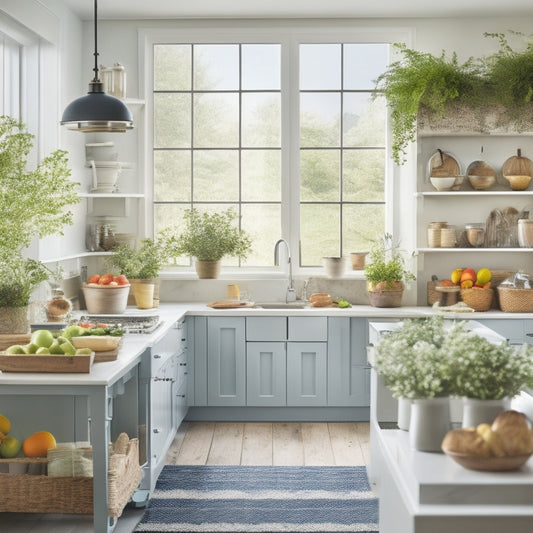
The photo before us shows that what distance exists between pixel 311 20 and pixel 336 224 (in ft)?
5.02

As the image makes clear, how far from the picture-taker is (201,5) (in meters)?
5.77

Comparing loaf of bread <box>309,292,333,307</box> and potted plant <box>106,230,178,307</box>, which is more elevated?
potted plant <box>106,230,178,307</box>

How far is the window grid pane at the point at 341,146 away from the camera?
20.5ft

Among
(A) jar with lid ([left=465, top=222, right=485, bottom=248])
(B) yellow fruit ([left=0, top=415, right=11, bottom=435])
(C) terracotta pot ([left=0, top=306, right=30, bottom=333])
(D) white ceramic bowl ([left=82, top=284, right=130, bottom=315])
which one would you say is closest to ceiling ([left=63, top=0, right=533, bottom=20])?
(A) jar with lid ([left=465, top=222, right=485, bottom=248])

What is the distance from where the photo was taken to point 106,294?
5340 mm

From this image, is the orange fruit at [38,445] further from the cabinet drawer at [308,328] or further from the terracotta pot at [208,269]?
the terracotta pot at [208,269]

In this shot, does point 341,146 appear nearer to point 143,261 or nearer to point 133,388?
point 143,261

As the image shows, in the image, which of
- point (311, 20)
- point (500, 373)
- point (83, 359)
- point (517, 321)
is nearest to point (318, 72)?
point (311, 20)

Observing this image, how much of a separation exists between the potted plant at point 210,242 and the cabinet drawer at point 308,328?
0.66 metres

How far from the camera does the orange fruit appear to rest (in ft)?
12.5

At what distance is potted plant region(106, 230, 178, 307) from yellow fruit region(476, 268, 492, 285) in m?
2.21

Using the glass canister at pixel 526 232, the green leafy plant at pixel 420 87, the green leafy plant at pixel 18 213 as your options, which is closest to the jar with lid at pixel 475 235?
the glass canister at pixel 526 232

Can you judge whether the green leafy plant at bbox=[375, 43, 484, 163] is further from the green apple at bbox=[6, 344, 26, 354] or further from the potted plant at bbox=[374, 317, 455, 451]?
the potted plant at bbox=[374, 317, 455, 451]

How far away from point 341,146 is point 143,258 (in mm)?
1714
